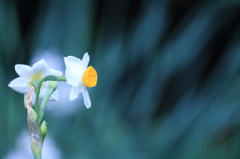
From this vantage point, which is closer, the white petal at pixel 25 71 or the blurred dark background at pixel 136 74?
the white petal at pixel 25 71

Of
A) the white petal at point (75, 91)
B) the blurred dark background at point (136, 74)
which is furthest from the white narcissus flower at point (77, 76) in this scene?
the blurred dark background at point (136, 74)

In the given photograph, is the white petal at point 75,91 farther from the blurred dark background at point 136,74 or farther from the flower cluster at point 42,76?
the blurred dark background at point 136,74

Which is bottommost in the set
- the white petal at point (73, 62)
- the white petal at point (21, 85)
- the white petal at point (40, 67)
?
the white petal at point (21, 85)

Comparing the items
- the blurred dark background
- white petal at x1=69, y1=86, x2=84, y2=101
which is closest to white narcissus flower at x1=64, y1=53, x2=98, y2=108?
white petal at x1=69, y1=86, x2=84, y2=101

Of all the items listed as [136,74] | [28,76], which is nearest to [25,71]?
[28,76]

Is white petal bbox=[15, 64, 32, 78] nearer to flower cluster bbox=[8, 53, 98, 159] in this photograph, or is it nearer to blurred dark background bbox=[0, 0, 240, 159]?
flower cluster bbox=[8, 53, 98, 159]

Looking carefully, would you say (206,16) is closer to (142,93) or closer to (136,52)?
(136,52)
